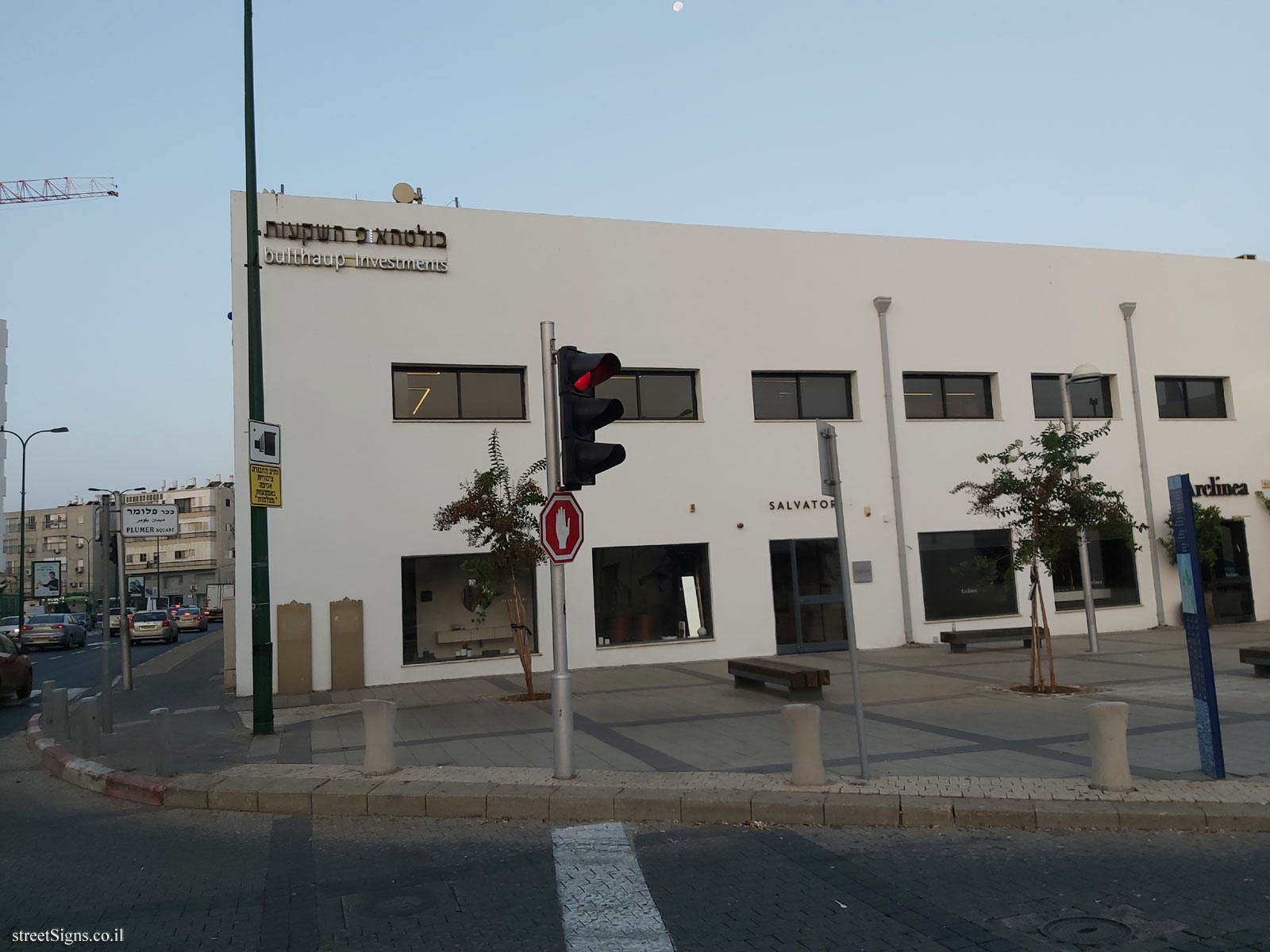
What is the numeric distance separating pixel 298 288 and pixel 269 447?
620cm

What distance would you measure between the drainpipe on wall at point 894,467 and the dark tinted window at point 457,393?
754cm

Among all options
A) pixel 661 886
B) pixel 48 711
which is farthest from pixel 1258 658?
pixel 48 711

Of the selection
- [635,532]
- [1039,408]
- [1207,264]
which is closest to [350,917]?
[635,532]

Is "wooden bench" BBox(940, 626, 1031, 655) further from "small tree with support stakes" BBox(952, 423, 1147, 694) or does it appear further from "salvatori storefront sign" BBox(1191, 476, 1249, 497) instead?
"salvatori storefront sign" BBox(1191, 476, 1249, 497)

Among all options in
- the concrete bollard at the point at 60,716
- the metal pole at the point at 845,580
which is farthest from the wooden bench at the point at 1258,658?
the concrete bollard at the point at 60,716

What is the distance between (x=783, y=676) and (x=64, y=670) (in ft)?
71.9

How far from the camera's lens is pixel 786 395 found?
64.8 feet

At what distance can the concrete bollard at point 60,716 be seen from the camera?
1147 centimetres

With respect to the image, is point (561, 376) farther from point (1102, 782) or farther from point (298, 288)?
point (298, 288)

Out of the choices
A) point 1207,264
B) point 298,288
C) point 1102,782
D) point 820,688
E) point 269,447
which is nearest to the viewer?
point 1102,782

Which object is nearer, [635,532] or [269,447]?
[269,447]

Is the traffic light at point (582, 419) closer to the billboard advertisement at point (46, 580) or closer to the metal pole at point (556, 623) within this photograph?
the metal pole at point (556, 623)

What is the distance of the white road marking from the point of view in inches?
197

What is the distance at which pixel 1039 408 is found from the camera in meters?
21.4
